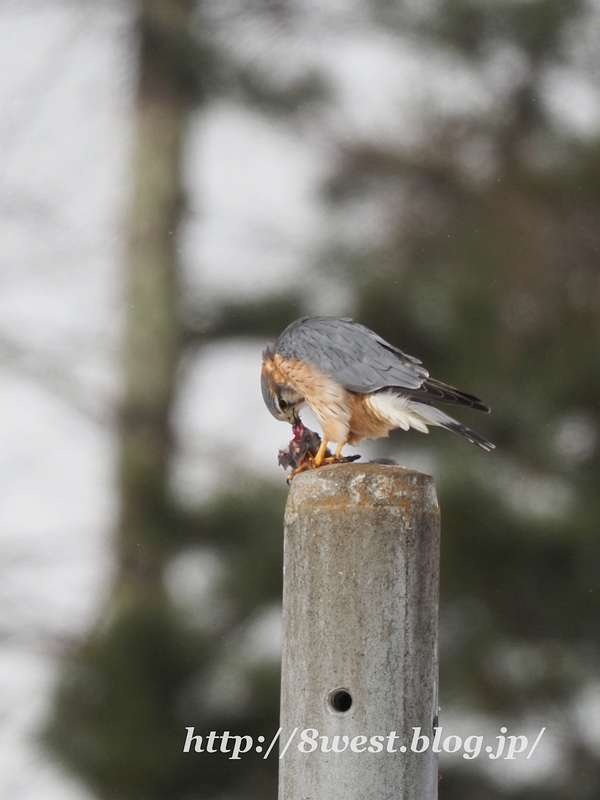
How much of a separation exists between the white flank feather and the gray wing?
0.8 inches

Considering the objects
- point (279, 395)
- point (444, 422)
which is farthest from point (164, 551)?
point (444, 422)

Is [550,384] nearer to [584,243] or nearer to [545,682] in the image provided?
[584,243]

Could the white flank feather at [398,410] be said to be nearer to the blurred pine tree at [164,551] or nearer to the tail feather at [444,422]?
the tail feather at [444,422]

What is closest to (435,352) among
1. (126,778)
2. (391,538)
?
(126,778)

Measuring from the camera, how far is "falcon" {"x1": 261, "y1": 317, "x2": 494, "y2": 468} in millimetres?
1945

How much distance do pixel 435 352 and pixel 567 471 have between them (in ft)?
2.70

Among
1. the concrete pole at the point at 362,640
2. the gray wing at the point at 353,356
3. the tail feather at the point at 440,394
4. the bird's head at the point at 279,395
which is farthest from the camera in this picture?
the bird's head at the point at 279,395

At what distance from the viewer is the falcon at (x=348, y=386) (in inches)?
76.6

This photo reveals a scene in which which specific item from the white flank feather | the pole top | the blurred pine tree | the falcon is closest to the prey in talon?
the falcon

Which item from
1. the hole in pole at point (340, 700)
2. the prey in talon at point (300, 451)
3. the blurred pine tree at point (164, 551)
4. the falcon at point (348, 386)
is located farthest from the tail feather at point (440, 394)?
the blurred pine tree at point (164, 551)

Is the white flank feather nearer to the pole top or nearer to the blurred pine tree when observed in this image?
the pole top

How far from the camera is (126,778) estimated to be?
4621 mm

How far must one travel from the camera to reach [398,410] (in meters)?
1.99

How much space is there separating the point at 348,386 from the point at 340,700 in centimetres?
64
